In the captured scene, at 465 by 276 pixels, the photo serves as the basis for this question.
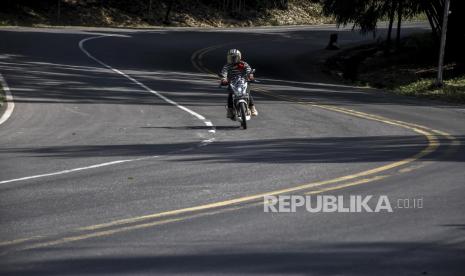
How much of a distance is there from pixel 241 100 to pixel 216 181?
7683 mm

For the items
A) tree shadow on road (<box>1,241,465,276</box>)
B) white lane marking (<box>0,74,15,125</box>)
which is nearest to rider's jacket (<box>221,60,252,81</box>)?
white lane marking (<box>0,74,15,125</box>)

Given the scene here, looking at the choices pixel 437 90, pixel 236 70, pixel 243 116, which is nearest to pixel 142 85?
pixel 236 70

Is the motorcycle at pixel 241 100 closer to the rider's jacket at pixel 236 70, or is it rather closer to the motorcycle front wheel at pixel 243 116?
the motorcycle front wheel at pixel 243 116

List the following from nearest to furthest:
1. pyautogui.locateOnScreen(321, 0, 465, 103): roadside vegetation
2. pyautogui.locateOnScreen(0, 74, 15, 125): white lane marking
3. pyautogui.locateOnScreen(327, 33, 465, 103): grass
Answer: pyautogui.locateOnScreen(0, 74, 15, 125): white lane marking
pyautogui.locateOnScreen(327, 33, 465, 103): grass
pyautogui.locateOnScreen(321, 0, 465, 103): roadside vegetation

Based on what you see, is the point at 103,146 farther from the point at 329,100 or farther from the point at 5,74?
the point at 5,74

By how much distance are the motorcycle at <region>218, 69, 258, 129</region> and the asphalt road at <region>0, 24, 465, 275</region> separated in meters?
0.38

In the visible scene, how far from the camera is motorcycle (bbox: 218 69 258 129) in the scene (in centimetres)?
1872

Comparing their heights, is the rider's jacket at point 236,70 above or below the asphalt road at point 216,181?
above

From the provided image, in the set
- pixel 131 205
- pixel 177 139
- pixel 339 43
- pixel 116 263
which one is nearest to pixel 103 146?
pixel 177 139

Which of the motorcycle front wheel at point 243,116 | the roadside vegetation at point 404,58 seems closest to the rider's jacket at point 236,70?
the motorcycle front wheel at point 243,116

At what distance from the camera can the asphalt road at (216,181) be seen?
7629 millimetres

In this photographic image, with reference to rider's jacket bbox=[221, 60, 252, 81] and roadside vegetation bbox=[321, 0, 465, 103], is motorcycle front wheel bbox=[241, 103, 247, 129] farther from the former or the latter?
roadside vegetation bbox=[321, 0, 465, 103]

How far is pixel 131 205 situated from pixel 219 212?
1009 millimetres

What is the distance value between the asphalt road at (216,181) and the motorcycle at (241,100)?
1.26 feet
